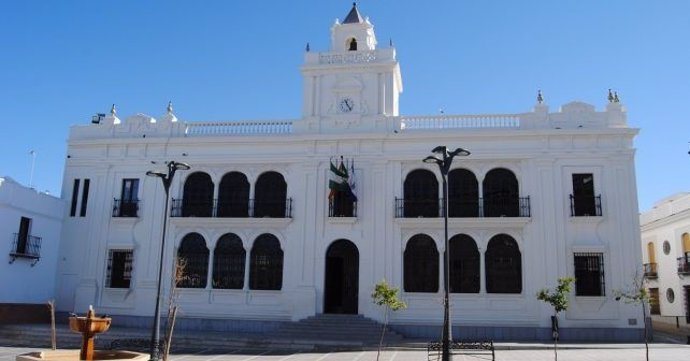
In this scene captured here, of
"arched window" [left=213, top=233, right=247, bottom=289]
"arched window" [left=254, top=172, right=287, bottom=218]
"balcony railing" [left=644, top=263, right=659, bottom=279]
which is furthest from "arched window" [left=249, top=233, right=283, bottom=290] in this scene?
"balcony railing" [left=644, top=263, right=659, bottom=279]

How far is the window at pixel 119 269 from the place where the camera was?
85.9 ft

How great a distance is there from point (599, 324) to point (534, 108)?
895cm

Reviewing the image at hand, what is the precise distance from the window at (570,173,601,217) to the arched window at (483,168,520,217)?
2.18 metres

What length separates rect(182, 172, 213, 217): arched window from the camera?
2617cm

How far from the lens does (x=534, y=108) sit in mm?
25234

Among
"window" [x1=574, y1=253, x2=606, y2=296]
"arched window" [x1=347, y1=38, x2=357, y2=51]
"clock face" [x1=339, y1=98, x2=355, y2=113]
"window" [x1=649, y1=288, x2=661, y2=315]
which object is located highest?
"arched window" [x1=347, y1=38, x2=357, y2=51]

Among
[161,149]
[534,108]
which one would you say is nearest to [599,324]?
[534,108]

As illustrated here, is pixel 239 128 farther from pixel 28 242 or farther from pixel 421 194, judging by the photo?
pixel 28 242

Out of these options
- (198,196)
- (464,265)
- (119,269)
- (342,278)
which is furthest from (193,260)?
(464,265)

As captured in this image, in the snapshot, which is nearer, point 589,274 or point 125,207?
point 589,274

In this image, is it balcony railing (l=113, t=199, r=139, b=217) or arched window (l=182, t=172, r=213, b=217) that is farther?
balcony railing (l=113, t=199, r=139, b=217)

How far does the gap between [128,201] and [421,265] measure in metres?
13.2

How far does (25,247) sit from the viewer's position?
25.2 m

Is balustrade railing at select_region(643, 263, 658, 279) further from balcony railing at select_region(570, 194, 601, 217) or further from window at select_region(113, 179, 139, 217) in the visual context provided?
window at select_region(113, 179, 139, 217)
